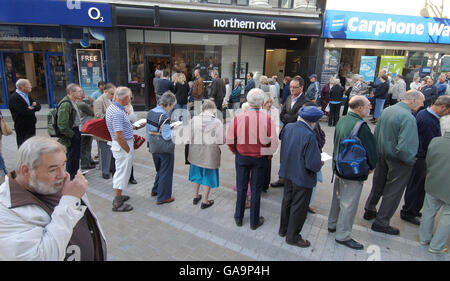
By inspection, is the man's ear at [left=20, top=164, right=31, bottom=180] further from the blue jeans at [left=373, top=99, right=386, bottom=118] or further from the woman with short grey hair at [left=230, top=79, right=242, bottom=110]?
the blue jeans at [left=373, top=99, right=386, bottom=118]

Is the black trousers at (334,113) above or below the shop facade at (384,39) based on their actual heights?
below

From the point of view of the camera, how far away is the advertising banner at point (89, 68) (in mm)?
11320

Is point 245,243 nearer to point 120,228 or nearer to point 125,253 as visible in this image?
point 125,253

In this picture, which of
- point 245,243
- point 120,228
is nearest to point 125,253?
point 120,228

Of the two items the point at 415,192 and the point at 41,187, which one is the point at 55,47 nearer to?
the point at 41,187

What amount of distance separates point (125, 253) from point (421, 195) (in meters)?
4.40

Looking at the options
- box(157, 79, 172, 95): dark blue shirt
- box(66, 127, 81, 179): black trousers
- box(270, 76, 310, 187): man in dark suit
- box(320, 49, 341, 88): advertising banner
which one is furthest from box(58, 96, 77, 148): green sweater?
box(320, 49, 341, 88): advertising banner

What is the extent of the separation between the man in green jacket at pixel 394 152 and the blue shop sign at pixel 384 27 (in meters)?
11.3

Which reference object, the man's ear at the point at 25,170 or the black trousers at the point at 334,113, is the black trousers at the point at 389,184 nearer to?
the man's ear at the point at 25,170

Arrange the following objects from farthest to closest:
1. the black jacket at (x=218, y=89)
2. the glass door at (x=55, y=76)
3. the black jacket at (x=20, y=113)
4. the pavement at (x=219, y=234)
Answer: the glass door at (x=55, y=76) → the black jacket at (x=218, y=89) → the black jacket at (x=20, y=113) → the pavement at (x=219, y=234)

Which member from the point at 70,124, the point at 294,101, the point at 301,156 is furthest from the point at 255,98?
the point at 70,124

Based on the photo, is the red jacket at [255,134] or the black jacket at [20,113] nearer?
the red jacket at [255,134]

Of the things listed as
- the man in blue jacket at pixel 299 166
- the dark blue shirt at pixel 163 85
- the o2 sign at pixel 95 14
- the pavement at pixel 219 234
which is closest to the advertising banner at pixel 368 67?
the dark blue shirt at pixel 163 85

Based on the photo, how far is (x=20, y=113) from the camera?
18.2 feet
